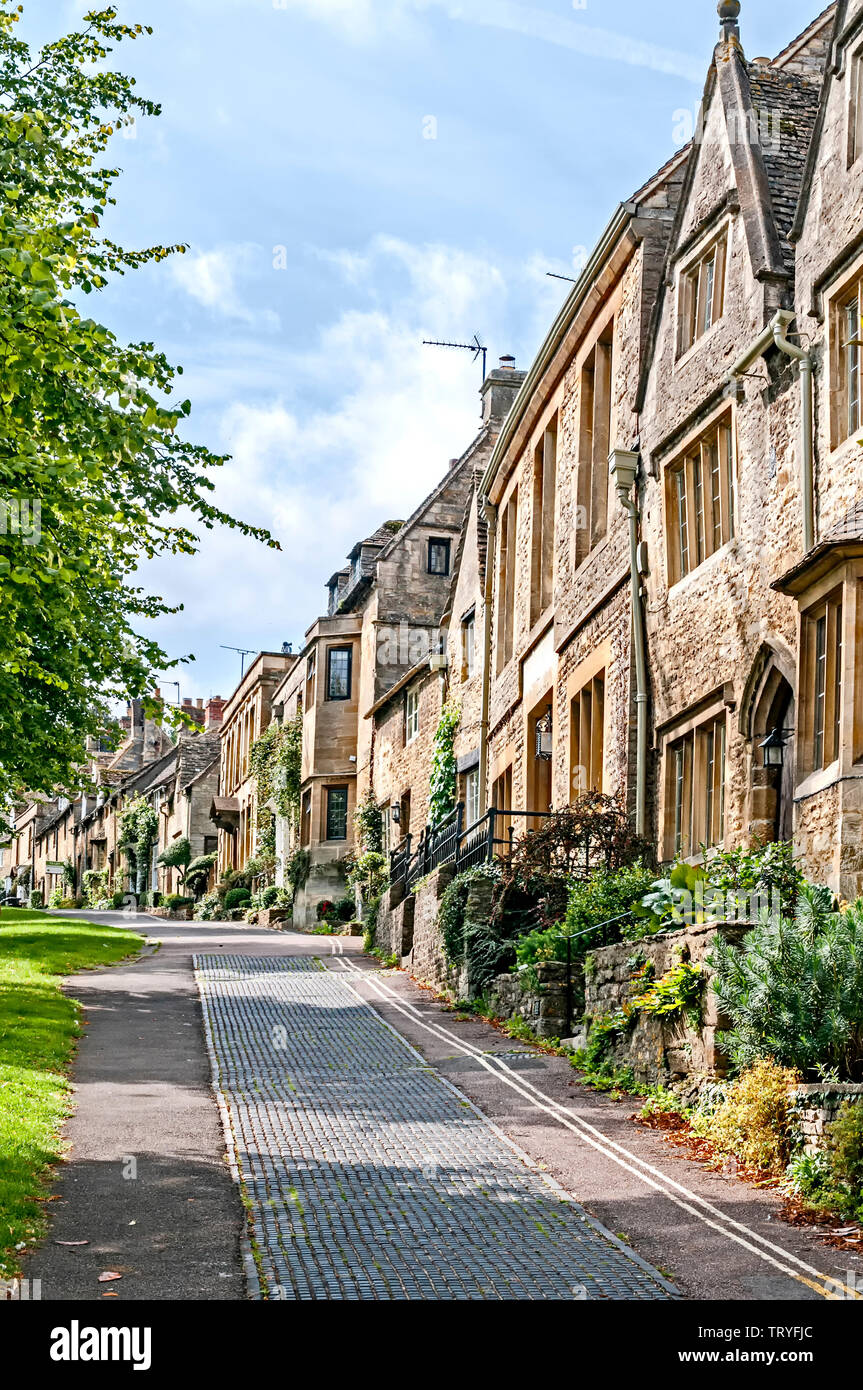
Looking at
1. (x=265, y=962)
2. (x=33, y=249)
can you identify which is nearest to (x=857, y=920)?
(x=33, y=249)

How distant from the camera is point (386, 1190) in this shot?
32.5ft

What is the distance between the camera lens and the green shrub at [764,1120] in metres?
10.1

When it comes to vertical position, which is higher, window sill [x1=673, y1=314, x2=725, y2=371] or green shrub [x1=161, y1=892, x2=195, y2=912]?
window sill [x1=673, y1=314, x2=725, y2=371]

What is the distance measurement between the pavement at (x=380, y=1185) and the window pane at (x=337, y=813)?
2545 cm

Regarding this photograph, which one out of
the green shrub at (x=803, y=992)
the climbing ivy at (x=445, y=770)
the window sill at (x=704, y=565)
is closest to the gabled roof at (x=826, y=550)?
the window sill at (x=704, y=565)

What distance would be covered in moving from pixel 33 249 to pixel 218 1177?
6.96 m

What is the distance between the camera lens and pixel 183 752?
6981cm

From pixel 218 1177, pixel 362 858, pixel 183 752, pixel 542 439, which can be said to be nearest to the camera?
pixel 218 1177

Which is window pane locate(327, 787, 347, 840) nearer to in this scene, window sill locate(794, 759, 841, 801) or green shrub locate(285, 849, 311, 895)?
green shrub locate(285, 849, 311, 895)

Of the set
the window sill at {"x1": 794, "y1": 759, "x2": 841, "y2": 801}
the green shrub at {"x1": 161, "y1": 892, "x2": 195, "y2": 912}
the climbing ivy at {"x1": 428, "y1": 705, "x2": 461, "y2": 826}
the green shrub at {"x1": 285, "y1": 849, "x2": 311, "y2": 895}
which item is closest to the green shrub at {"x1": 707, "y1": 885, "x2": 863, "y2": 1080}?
the window sill at {"x1": 794, "y1": 759, "x2": 841, "y2": 801}

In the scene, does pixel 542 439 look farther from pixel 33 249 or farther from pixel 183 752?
pixel 183 752

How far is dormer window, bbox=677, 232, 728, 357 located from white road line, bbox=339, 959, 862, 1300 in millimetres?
8365

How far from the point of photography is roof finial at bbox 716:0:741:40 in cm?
1748

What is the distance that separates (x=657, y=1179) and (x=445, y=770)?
20.7 m
